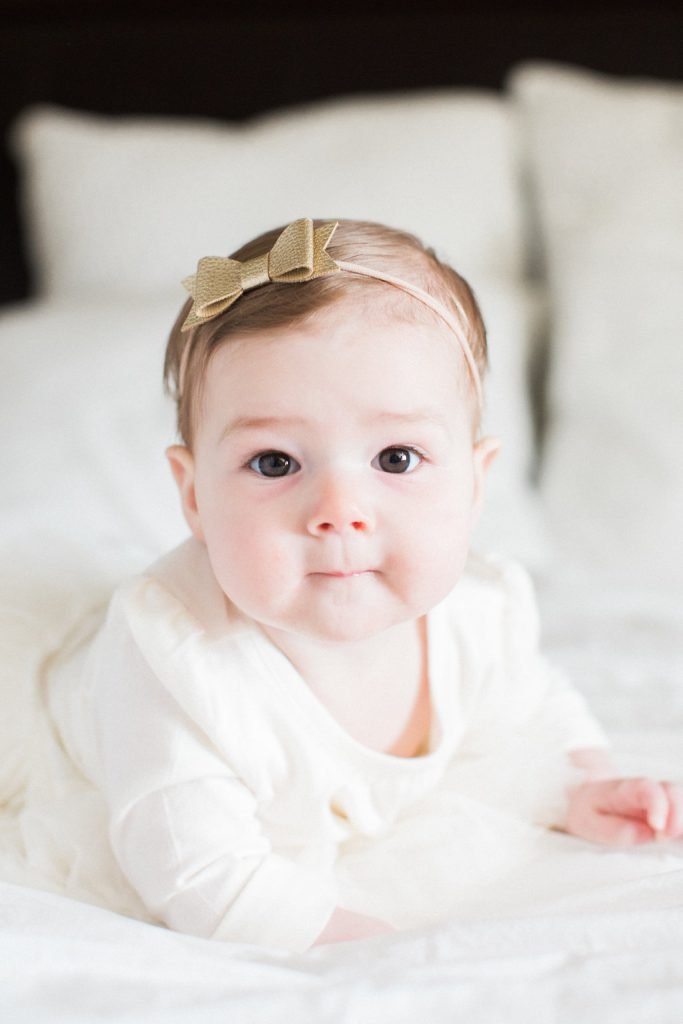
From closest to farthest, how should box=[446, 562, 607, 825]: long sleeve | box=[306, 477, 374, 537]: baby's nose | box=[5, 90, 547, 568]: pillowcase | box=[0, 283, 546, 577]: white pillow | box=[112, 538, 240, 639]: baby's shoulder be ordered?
1. box=[306, 477, 374, 537]: baby's nose
2. box=[112, 538, 240, 639]: baby's shoulder
3. box=[446, 562, 607, 825]: long sleeve
4. box=[0, 283, 546, 577]: white pillow
5. box=[5, 90, 547, 568]: pillowcase

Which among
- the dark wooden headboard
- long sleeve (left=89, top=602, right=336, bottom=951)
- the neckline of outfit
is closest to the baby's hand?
the neckline of outfit

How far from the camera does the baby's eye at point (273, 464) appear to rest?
835 millimetres

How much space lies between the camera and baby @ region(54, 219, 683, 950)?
0.82 metres

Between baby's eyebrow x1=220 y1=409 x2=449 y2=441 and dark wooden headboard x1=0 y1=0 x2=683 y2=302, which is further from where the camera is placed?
dark wooden headboard x1=0 y1=0 x2=683 y2=302

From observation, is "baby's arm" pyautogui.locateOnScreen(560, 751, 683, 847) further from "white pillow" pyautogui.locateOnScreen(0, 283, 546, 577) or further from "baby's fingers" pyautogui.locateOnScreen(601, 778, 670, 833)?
"white pillow" pyautogui.locateOnScreen(0, 283, 546, 577)

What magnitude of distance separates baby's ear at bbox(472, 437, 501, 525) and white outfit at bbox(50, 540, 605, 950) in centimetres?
13

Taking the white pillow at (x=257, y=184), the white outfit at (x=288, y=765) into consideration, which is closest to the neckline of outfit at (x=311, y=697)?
the white outfit at (x=288, y=765)

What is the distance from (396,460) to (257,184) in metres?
1.12

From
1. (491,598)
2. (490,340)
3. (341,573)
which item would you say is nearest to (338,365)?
(341,573)

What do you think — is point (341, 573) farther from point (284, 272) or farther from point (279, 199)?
point (279, 199)

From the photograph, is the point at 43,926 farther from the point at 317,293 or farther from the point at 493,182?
the point at 493,182

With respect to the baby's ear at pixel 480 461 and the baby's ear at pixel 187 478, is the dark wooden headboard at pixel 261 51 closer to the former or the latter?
the baby's ear at pixel 187 478

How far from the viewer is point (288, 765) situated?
0.95m

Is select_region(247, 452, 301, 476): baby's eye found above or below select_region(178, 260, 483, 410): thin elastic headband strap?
below
